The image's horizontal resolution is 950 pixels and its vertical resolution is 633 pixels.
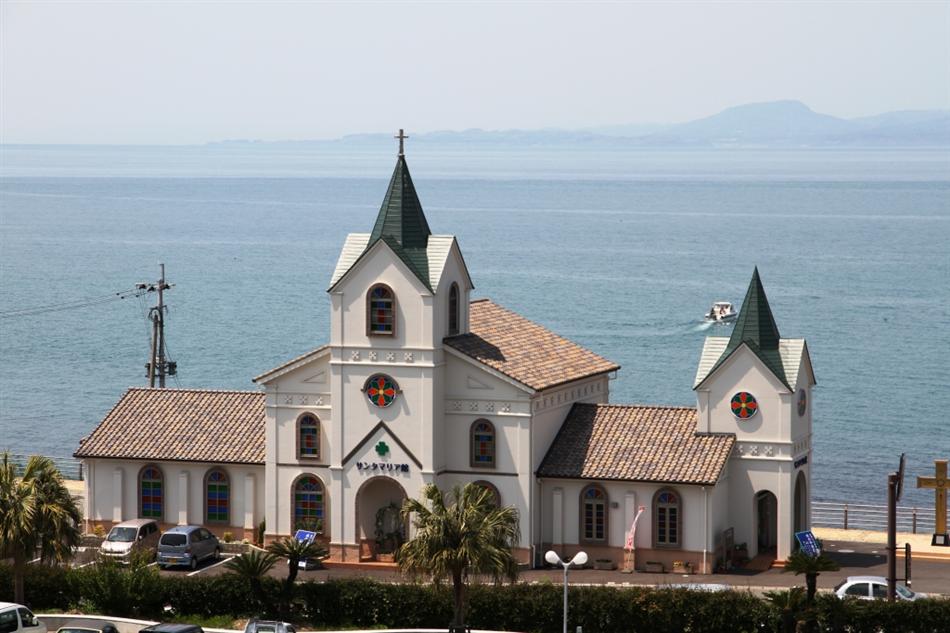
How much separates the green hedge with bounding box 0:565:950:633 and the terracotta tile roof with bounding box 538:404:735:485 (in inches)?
361

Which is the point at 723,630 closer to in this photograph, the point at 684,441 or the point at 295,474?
the point at 684,441

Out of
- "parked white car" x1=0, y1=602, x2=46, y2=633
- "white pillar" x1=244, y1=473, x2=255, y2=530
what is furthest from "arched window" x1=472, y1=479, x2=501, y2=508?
"parked white car" x1=0, y1=602, x2=46, y2=633

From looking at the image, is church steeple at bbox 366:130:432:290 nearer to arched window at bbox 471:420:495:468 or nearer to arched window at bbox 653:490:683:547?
arched window at bbox 471:420:495:468

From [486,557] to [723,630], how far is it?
6.19m

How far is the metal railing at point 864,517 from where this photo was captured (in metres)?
79.8

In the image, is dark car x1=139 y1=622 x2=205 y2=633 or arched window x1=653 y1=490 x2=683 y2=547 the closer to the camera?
dark car x1=139 y1=622 x2=205 y2=633

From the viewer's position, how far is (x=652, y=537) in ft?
202

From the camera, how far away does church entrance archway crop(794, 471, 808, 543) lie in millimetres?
63438

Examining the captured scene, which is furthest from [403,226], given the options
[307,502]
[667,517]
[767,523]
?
[767,523]

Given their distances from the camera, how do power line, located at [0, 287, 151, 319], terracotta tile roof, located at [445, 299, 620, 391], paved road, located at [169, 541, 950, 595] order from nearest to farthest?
1. paved road, located at [169, 541, 950, 595]
2. terracotta tile roof, located at [445, 299, 620, 391]
3. power line, located at [0, 287, 151, 319]

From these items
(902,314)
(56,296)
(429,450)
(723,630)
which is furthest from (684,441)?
(56,296)

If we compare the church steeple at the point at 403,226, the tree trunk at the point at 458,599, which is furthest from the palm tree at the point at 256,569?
the church steeple at the point at 403,226

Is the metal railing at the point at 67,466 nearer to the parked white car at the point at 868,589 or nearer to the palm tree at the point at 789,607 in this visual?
the parked white car at the point at 868,589

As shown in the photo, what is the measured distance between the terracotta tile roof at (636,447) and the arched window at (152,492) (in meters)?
12.6
